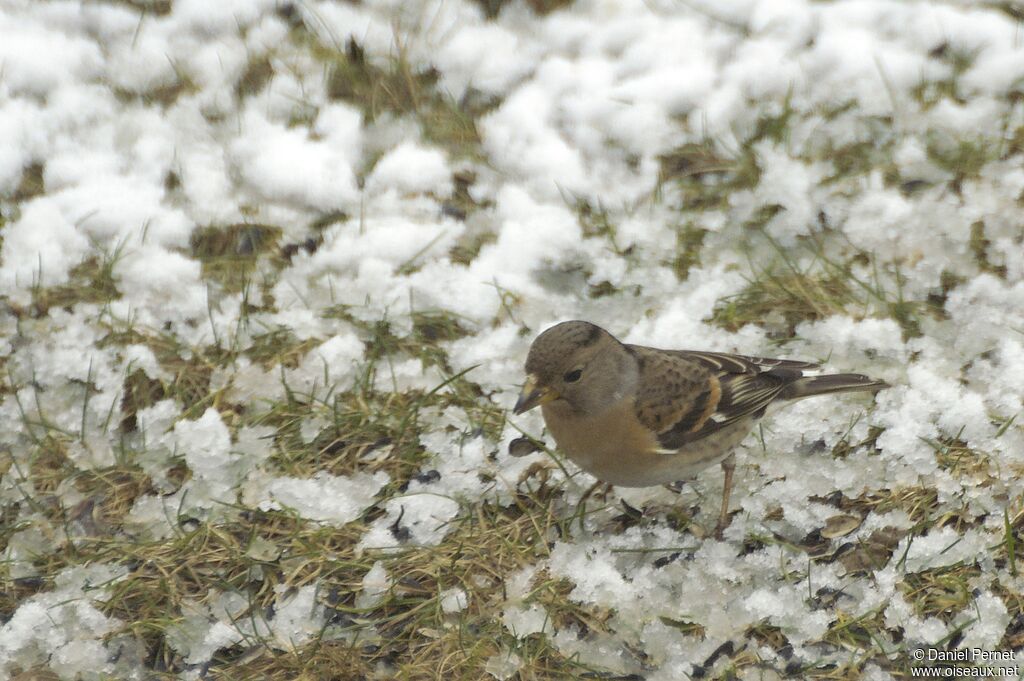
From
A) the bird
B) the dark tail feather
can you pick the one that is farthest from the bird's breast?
the dark tail feather

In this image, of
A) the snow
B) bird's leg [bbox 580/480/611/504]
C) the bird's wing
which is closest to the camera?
the snow

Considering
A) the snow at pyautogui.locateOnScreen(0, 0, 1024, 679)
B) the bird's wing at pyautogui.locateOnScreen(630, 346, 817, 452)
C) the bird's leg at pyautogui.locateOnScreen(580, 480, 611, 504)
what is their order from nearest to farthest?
1. the snow at pyautogui.locateOnScreen(0, 0, 1024, 679)
2. the bird's wing at pyautogui.locateOnScreen(630, 346, 817, 452)
3. the bird's leg at pyautogui.locateOnScreen(580, 480, 611, 504)

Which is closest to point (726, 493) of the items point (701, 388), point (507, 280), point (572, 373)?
point (701, 388)

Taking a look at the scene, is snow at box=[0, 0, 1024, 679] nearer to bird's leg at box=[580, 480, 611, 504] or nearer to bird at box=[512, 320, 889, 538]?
bird's leg at box=[580, 480, 611, 504]

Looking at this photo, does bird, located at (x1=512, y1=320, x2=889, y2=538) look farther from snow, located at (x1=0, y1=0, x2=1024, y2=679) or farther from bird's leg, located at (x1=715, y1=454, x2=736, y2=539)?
snow, located at (x1=0, y1=0, x2=1024, y2=679)

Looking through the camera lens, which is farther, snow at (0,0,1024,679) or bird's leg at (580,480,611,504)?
bird's leg at (580,480,611,504)

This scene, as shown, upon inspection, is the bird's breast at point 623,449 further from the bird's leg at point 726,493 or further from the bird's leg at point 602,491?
the bird's leg at point 602,491

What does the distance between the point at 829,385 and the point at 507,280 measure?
1.63 metres

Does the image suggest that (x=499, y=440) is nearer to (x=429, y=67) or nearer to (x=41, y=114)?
(x=429, y=67)

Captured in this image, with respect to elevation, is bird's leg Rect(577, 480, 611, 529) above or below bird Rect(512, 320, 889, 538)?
below

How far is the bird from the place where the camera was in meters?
3.92

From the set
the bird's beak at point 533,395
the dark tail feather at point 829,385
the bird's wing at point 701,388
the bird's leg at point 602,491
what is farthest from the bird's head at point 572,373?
the dark tail feather at point 829,385

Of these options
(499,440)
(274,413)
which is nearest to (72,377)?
(274,413)

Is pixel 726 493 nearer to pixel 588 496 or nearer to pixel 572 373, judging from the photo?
pixel 588 496
